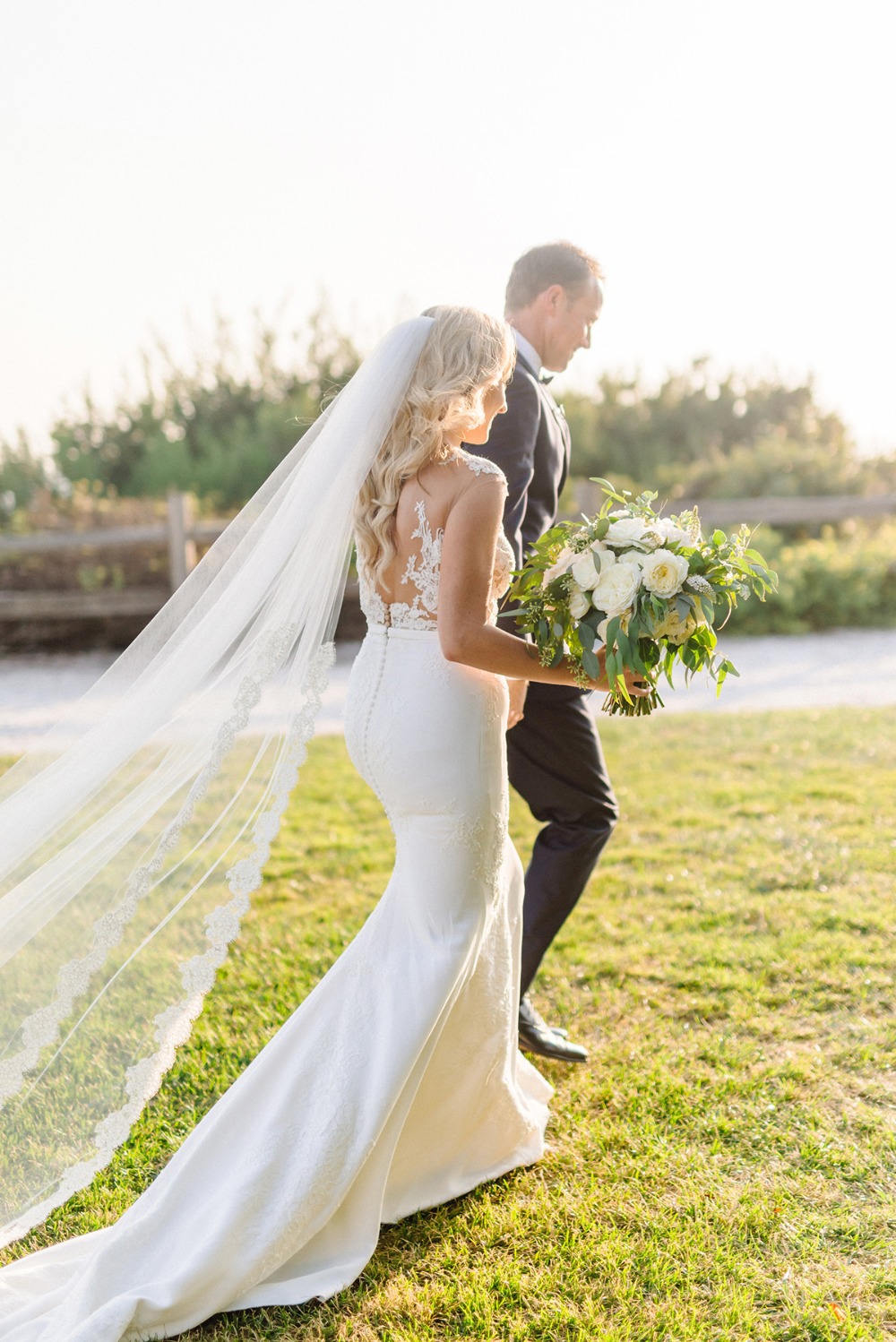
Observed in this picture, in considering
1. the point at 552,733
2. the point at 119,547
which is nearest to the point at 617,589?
the point at 552,733

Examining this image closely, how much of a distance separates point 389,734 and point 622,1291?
57.2 inches

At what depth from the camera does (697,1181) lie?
3.16 meters

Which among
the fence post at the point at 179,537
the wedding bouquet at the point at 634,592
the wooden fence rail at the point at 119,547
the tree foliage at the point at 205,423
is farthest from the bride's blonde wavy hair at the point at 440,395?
the tree foliage at the point at 205,423

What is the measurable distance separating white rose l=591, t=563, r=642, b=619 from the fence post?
11228mm

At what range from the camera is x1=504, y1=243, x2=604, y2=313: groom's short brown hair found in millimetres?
3677

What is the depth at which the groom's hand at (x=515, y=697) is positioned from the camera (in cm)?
328

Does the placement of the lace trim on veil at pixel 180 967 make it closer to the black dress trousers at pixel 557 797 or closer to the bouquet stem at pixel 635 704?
the bouquet stem at pixel 635 704

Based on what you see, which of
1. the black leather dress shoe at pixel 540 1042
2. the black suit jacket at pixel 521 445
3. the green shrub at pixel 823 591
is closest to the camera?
the black suit jacket at pixel 521 445

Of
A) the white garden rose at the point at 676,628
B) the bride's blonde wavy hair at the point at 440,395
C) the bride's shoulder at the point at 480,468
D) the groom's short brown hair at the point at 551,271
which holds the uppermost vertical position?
the groom's short brown hair at the point at 551,271

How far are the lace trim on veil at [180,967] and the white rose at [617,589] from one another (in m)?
0.76

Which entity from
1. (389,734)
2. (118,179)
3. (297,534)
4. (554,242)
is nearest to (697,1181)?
(389,734)

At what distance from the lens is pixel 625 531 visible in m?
2.87

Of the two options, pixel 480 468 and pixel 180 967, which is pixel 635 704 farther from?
pixel 180 967

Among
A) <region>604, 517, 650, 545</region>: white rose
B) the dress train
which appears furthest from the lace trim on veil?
<region>604, 517, 650, 545</region>: white rose
